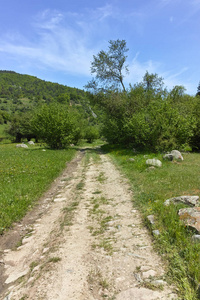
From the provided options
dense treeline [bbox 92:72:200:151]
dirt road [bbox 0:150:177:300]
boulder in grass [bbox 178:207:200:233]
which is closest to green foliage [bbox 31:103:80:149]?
dense treeline [bbox 92:72:200:151]

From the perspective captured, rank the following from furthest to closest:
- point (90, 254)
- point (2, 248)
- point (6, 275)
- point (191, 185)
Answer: point (191, 185)
point (2, 248)
point (90, 254)
point (6, 275)

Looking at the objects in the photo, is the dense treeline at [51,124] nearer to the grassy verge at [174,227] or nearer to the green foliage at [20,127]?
the green foliage at [20,127]

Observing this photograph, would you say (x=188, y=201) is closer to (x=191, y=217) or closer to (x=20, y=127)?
(x=191, y=217)

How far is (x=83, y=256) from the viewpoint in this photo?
4.47 metres

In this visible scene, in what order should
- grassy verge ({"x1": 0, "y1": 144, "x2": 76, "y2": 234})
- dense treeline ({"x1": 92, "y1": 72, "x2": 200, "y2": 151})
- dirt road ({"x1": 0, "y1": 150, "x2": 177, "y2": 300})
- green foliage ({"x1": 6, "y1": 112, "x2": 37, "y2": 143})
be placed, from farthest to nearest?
green foliage ({"x1": 6, "y1": 112, "x2": 37, "y2": 143}) < dense treeline ({"x1": 92, "y1": 72, "x2": 200, "y2": 151}) < grassy verge ({"x1": 0, "y1": 144, "x2": 76, "y2": 234}) < dirt road ({"x1": 0, "y1": 150, "x2": 177, "y2": 300})

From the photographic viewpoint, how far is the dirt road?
11.2 ft

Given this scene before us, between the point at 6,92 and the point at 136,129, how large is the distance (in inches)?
7441

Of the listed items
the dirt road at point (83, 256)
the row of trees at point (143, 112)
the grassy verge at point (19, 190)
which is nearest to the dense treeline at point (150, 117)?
the row of trees at point (143, 112)

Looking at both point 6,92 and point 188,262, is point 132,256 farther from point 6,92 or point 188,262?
point 6,92

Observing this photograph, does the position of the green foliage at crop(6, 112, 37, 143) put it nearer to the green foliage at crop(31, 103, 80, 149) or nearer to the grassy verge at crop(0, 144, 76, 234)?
the green foliage at crop(31, 103, 80, 149)

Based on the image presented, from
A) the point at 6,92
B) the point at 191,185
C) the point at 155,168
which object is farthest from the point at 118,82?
the point at 6,92

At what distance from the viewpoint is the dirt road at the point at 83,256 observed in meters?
3.41

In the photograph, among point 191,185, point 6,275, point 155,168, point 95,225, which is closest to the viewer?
point 6,275

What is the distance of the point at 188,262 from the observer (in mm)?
3748
